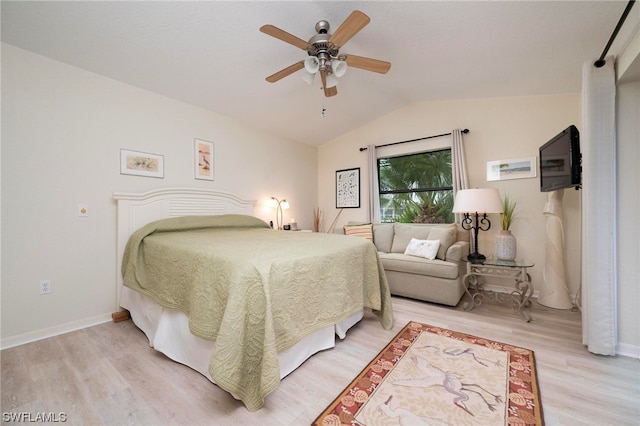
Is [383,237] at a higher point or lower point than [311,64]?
lower

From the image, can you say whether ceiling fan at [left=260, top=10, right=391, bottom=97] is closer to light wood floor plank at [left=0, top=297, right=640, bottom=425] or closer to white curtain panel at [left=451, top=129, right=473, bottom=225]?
white curtain panel at [left=451, top=129, right=473, bottom=225]

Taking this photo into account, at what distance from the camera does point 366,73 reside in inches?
117

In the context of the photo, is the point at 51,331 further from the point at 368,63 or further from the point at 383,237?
the point at 383,237

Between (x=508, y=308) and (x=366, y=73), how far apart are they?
9.99 feet

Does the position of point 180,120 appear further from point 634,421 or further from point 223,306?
point 634,421

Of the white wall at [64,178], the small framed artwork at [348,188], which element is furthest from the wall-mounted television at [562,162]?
the white wall at [64,178]

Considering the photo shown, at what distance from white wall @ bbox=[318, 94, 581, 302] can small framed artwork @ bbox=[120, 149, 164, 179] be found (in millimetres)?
3450

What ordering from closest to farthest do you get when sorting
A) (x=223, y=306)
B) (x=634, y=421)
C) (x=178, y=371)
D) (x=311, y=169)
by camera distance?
(x=634, y=421), (x=223, y=306), (x=178, y=371), (x=311, y=169)

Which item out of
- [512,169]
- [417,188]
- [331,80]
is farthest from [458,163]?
[331,80]

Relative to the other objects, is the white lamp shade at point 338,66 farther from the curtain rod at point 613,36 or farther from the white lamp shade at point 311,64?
the curtain rod at point 613,36

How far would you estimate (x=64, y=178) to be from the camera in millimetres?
2293

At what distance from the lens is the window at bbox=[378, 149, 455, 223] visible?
3.89 meters

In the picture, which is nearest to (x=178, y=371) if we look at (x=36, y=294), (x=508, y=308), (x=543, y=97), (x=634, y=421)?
(x=36, y=294)

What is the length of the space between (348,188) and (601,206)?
3321mm
